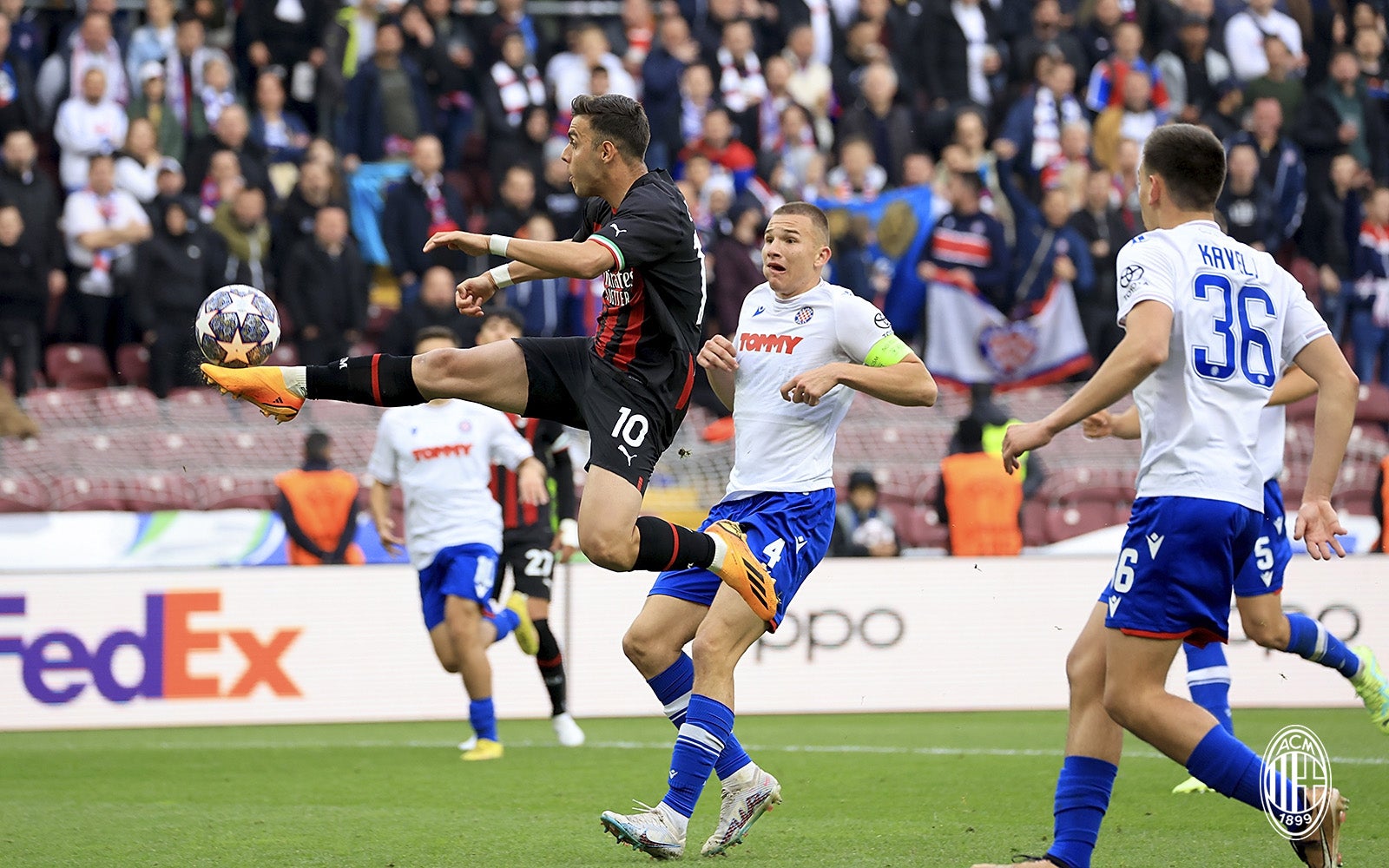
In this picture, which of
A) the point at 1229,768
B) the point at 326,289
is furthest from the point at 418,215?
the point at 1229,768

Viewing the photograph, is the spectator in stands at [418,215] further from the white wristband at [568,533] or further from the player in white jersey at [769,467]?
the player in white jersey at [769,467]

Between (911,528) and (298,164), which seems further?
(298,164)

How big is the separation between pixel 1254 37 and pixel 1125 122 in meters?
2.21

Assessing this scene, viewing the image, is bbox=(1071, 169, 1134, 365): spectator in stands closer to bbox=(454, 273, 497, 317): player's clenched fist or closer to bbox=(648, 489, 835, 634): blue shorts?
bbox=(648, 489, 835, 634): blue shorts

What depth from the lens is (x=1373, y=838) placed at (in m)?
6.45

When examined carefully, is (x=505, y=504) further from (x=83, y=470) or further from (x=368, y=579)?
(x=83, y=470)

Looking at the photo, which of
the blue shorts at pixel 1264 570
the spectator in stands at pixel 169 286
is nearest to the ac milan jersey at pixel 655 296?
the blue shorts at pixel 1264 570

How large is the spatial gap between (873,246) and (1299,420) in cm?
433

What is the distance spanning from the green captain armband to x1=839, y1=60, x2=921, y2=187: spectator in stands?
34.9ft

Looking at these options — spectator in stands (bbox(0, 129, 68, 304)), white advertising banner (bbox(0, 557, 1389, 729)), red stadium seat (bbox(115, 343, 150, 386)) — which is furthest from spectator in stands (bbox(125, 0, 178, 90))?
white advertising banner (bbox(0, 557, 1389, 729))

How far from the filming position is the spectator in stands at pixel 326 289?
1471cm

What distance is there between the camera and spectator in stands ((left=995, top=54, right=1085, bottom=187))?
17156 millimetres

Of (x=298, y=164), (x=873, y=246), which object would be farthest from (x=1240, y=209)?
(x=298, y=164)

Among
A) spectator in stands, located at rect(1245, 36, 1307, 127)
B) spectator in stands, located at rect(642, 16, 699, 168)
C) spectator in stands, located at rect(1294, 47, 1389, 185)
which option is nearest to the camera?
spectator in stands, located at rect(642, 16, 699, 168)
